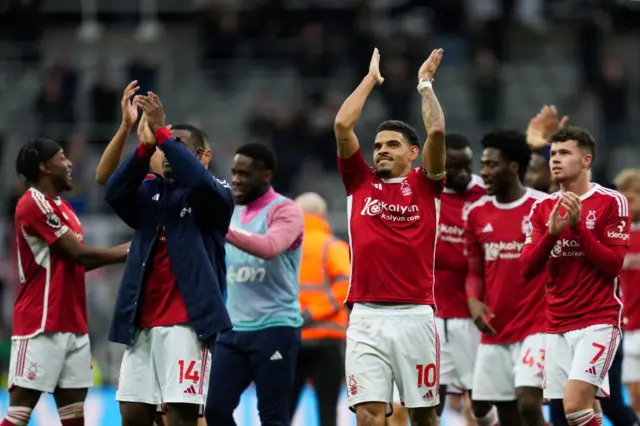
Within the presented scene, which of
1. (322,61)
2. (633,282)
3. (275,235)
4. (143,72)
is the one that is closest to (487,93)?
(322,61)

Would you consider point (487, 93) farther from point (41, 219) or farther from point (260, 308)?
point (41, 219)

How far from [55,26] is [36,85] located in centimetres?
200

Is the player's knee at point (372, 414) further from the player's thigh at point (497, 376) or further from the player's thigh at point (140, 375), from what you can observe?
the player's thigh at point (497, 376)

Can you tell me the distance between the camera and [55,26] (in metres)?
25.0

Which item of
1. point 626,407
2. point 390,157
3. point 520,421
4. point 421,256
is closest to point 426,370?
point 421,256

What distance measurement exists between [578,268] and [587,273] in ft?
0.26

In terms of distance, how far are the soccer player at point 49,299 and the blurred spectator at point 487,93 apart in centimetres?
1328

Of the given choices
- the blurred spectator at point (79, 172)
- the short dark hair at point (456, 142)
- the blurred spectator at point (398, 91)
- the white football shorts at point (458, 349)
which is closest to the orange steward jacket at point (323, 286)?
the white football shorts at point (458, 349)

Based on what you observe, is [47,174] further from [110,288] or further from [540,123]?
[110,288]

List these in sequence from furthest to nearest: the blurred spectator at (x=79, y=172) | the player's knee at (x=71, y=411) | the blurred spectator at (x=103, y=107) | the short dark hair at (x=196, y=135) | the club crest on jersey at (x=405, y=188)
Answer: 1. the blurred spectator at (x=103, y=107)
2. the blurred spectator at (x=79, y=172)
3. the player's knee at (x=71, y=411)
4. the short dark hair at (x=196, y=135)
5. the club crest on jersey at (x=405, y=188)

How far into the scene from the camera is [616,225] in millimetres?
9227

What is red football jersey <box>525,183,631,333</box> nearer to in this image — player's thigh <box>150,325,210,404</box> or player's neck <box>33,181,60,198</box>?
player's thigh <box>150,325,210,404</box>

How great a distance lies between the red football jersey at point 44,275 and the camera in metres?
9.76

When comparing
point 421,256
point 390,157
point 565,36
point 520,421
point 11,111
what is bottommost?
point 520,421
